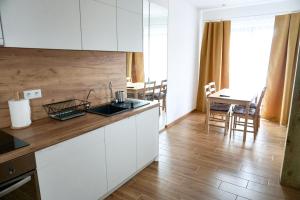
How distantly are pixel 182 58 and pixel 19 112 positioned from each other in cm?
348

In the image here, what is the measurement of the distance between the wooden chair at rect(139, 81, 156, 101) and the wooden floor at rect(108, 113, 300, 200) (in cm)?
79

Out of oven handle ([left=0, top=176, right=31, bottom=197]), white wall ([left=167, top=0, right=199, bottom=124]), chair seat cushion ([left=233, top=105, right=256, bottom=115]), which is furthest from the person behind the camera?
white wall ([left=167, top=0, right=199, bottom=124])

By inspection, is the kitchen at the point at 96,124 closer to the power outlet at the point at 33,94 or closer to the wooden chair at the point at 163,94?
the power outlet at the point at 33,94

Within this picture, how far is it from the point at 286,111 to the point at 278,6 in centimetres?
219

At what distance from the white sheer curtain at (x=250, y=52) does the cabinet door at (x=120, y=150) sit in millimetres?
3146

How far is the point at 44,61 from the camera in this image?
1.86 meters

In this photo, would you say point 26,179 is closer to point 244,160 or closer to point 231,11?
point 244,160

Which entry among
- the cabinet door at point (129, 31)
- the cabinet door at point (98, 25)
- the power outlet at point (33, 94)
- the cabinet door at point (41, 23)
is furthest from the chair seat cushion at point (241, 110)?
the power outlet at point (33, 94)

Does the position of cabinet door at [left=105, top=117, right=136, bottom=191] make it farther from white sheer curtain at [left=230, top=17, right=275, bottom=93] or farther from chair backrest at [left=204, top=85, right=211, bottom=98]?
white sheer curtain at [left=230, top=17, right=275, bottom=93]

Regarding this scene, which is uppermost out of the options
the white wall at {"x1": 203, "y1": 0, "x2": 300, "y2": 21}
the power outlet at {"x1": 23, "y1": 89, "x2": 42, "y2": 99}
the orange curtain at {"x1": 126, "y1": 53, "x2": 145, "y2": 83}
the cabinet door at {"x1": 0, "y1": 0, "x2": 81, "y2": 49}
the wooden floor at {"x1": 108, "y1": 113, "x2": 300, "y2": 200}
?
the white wall at {"x1": 203, "y1": 0, "x2": 300, "y2": 21}

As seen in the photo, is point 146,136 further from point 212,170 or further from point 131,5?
point 131,5

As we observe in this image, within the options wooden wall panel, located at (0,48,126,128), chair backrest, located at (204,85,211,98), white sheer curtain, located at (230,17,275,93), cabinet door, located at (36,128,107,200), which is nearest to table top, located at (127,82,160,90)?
wooden wall panel, located at (0,48,126,128)

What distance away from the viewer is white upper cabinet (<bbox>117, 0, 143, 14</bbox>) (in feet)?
7.01

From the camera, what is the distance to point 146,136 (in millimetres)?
2451
